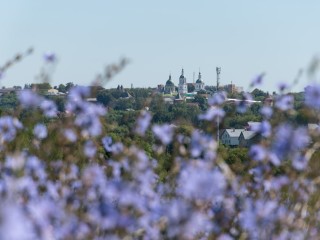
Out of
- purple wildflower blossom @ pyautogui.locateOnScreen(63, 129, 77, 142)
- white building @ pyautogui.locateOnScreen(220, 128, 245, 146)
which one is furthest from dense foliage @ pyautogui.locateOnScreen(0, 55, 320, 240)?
white building @ pyautogui.locateOnScreen(220, 128, 245, 146)

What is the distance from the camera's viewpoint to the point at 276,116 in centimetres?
261

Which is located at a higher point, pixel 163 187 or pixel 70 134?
pixel 70 134

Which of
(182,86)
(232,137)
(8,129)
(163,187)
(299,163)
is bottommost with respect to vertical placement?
(232,137)

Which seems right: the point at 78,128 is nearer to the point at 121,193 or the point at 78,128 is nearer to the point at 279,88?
the point at 121,193

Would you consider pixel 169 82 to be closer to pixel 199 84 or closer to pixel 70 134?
pixel 199 84

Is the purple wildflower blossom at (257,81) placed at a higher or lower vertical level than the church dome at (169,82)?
higher

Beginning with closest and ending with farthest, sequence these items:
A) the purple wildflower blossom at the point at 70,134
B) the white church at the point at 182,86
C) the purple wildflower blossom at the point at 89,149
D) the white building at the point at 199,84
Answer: the purple wildflower blossom at the point at 70,134 < the purple wildflower blossom at the point at 89,149 < the white church at the point at 182,86 < the white building at the point at 199,84

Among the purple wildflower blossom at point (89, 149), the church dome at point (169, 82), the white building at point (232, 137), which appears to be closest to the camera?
the purple wildflower blossom at point (89, 149)

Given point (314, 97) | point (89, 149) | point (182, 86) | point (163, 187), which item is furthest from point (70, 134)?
point (182, 86)

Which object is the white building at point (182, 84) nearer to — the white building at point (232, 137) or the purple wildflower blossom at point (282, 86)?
the white building at point (232, 137)

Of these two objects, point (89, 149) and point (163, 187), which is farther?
point (163, 187)

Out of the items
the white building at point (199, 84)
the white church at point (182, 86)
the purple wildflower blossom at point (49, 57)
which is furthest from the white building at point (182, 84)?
the purple wildflower blossom at point (49, 57)

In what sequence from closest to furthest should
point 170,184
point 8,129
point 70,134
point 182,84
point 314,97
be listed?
1. point 70,134
2. point 314,97
3. point 170,184
4. point 8,129
5. point 182,84

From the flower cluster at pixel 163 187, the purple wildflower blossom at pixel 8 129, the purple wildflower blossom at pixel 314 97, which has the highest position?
the purple wildflower blossom at pixel 314 97
